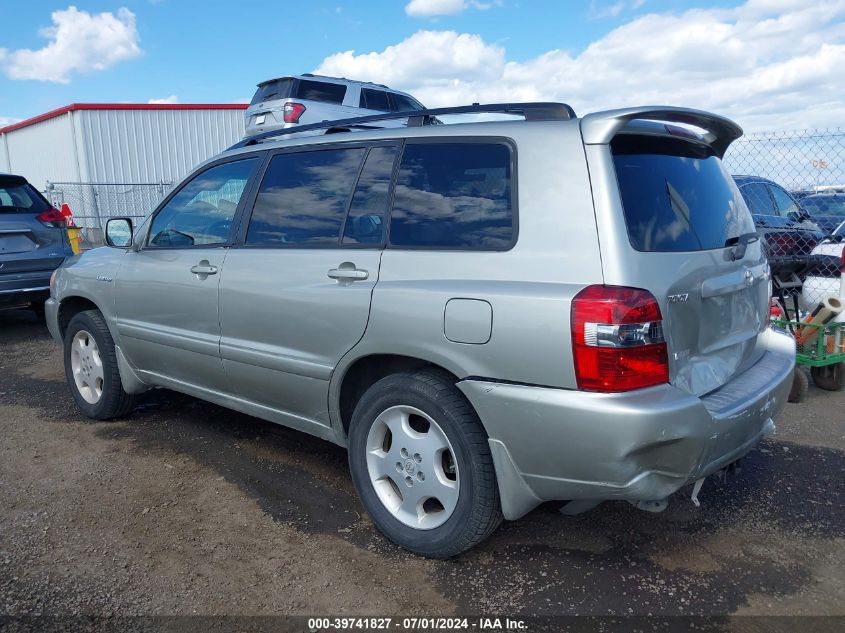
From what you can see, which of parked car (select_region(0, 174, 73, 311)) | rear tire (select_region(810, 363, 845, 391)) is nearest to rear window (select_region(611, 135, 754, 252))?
rear tire (select_region(810, 363, 845, 391))

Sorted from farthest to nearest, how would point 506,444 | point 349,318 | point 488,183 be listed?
point 349,318, point 488,183, point 506,444

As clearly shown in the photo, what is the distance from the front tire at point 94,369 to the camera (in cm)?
471

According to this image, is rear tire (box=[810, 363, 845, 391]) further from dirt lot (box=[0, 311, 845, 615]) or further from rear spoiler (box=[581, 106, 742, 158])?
rear spoiler (box=[581, 106, 742, 158])

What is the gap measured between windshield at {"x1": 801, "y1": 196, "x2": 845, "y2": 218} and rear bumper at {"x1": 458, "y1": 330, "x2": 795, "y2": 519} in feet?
33.4

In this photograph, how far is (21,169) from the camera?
28.0 m

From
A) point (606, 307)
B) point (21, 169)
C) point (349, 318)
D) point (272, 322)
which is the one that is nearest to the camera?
point (606, 307)

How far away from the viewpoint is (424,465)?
2975 millimetres

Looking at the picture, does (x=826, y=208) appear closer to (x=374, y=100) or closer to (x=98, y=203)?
(x=374, y=100)

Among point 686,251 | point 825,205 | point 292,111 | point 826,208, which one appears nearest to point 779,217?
point 826,208

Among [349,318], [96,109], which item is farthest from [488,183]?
[96,109]

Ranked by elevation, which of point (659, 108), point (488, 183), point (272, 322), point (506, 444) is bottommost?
point (506, 444)

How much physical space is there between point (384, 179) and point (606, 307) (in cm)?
127

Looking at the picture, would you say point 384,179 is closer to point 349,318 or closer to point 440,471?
point 349,318

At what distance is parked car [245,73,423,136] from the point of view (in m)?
11.5
